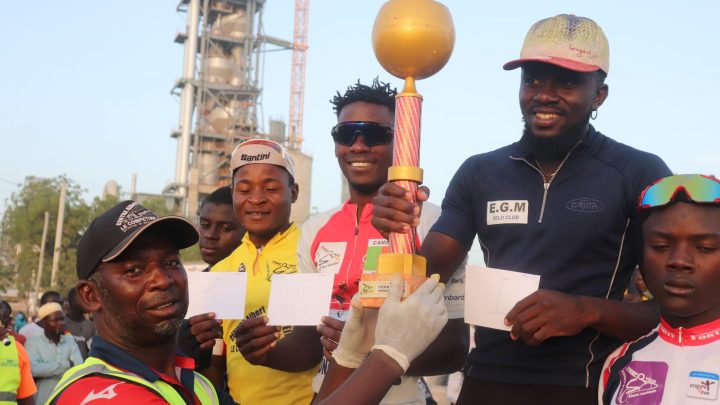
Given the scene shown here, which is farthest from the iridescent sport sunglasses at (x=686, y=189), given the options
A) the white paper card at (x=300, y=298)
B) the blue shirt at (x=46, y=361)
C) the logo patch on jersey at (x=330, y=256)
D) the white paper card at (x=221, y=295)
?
the blue shirt at (x=46, y=361)

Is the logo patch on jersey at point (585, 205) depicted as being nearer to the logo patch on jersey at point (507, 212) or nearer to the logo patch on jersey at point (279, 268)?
the logo patch on jersey at point (507, 212)

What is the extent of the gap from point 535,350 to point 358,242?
4.36 feet

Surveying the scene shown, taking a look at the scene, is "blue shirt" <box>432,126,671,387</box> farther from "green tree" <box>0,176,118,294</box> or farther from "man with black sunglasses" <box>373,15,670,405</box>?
"green tree" <box>0,176,118,294</box>

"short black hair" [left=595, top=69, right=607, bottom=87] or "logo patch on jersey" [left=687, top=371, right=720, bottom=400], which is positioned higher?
"short black hair" [left=595, top=69, right=607, bottom=87]

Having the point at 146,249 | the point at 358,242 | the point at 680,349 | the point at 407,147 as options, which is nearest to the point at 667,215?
the point at 680,349

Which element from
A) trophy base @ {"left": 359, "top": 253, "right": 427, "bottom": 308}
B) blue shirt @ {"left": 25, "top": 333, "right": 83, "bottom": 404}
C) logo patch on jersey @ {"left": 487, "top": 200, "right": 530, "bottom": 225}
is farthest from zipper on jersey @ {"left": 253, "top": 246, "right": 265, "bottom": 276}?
blue shirt @ {"left": 25, "top": 333, "right": 83, "bottom": 404}

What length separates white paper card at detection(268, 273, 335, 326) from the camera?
4.19 m

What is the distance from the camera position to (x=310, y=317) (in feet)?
13.8

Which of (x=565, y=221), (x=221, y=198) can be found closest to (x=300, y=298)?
(x=565, y=221)

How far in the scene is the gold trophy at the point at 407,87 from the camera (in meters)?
3.01

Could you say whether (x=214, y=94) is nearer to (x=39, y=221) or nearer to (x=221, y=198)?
(x=39, y=221)

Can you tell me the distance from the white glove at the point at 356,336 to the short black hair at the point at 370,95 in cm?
180

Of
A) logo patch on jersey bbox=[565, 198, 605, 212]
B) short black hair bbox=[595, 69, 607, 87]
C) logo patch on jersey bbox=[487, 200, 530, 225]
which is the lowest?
logo patch on jersey bbox=[487, 200, 530, 225]

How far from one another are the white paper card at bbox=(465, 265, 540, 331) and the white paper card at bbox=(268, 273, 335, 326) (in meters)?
0.95
